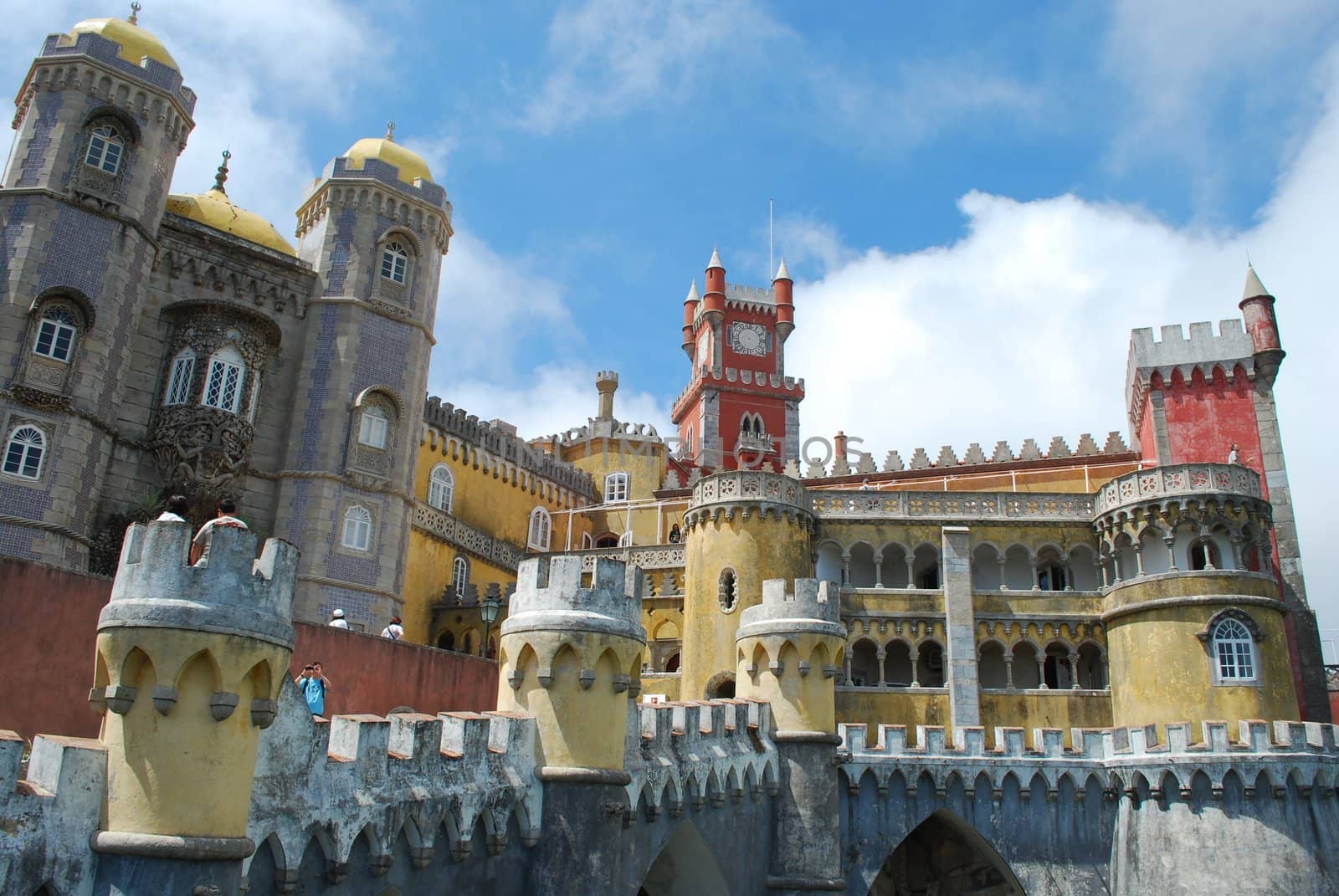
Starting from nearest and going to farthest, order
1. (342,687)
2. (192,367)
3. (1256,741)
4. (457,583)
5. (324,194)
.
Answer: (342,687)
(1256,741)
(192,367)
(324,194)
(457,583)

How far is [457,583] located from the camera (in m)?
40.6

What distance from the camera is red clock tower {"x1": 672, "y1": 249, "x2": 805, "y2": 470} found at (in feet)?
204

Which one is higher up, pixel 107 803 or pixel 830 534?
pixel 830 534

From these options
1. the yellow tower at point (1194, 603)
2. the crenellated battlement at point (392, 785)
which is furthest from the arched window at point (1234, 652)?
the crenellated battlement at point (392, 785)

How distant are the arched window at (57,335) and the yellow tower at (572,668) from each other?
19178mm

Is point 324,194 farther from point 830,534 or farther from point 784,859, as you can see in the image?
point 784,859

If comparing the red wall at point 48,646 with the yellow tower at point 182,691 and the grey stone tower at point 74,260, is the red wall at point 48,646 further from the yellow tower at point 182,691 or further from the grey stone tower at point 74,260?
the grey stone tower at point 74,260

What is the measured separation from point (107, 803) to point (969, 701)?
27.7 metres

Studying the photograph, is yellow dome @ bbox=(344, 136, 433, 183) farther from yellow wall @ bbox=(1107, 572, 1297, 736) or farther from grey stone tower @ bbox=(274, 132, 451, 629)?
yellow wall @ bbox=(1107, 572, 1297, 736)

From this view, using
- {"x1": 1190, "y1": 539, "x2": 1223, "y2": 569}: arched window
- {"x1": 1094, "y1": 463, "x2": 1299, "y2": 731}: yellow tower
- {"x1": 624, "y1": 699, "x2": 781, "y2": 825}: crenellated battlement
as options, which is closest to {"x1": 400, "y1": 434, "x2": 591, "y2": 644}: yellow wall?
{"x1": 624, "y1": 699, "x2": 781, "y2": 825}: crenellated battlement

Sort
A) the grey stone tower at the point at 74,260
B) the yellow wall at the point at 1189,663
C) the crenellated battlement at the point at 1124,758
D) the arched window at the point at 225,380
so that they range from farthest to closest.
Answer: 1. the arched window at the point at 225,380
2. the yellow wall at the point at 1189,663
3. the grey stone tower at the point at 74,260
4. the crenellated battlement at the point at 1124,758

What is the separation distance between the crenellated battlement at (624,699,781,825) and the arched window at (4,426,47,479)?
59.2 feet

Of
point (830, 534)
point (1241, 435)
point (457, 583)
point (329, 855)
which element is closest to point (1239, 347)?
point (1241, 435)

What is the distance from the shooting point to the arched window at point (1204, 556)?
104 feet
